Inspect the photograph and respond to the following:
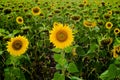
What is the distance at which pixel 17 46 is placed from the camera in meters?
2.64

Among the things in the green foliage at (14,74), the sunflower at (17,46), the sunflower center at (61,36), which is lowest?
the green foliage at (14,74)

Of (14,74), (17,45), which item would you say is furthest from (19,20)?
(14,74)

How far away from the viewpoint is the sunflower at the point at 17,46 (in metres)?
2.59

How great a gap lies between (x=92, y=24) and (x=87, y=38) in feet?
1.84

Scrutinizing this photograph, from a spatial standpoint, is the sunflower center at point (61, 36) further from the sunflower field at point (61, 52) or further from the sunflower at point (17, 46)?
the sunflower at point (17, 46)

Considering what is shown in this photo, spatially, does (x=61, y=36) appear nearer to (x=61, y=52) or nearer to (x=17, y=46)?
(x=61, y=52)

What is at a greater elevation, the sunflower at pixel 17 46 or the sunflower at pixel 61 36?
the sunflower at pixel 61 36

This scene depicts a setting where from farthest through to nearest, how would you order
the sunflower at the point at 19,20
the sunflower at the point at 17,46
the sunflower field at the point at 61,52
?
1. the sunflower at the point at 19,20
2. the sunflower at the point at 17,46
3. the sunflower field at the point at 61,52

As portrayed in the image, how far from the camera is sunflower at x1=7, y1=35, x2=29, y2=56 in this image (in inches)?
102

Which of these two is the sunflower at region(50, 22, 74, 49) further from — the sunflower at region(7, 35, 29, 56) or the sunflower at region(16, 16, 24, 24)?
the sunflower at region(16, 16, 24, 24)

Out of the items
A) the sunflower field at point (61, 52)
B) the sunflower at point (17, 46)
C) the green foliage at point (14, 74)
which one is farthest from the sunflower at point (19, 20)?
the green foliage at point (14, 74)

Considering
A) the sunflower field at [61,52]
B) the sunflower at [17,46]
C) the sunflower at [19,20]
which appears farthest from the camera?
the sunflower at [19,20]

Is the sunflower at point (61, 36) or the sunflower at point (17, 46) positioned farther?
the sunflower at point (17, 46)

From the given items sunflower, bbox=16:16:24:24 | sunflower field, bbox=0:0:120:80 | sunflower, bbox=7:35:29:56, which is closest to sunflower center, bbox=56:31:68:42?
sunflower field, bbox=0:0:120:80
